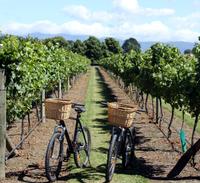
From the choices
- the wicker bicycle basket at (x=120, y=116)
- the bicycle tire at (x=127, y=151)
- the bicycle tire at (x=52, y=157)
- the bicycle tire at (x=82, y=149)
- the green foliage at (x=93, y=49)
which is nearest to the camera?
the bicycle tire at (x=52, y=157)

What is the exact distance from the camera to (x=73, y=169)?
9000 millimetres

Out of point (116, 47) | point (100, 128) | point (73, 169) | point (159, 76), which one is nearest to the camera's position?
point (73, 169)

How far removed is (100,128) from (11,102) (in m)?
5.80

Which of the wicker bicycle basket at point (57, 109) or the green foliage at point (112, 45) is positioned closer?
the wicker bicycle basket at point (57, 109)

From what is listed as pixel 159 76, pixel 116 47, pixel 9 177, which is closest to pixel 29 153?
pixel 9 177

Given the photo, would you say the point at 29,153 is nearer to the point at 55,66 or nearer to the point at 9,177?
the point at 9,177

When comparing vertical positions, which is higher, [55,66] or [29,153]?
[55,66]

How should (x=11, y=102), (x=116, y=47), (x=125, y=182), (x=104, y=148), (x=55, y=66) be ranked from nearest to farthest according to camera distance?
(x=125, y=182)
(x=11, y=102)
(x=104, y=148)
(x=55, y=66)
(x=116, y=47)

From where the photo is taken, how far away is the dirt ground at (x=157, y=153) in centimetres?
900

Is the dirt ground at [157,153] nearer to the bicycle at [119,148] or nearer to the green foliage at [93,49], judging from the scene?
the bicycle at [119,148]

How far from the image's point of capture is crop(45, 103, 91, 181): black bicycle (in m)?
7.63

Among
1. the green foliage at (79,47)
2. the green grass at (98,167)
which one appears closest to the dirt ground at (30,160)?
the green grass at (98,167)

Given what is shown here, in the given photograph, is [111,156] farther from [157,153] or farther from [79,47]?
[79,47]

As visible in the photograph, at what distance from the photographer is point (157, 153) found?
11.3 m
